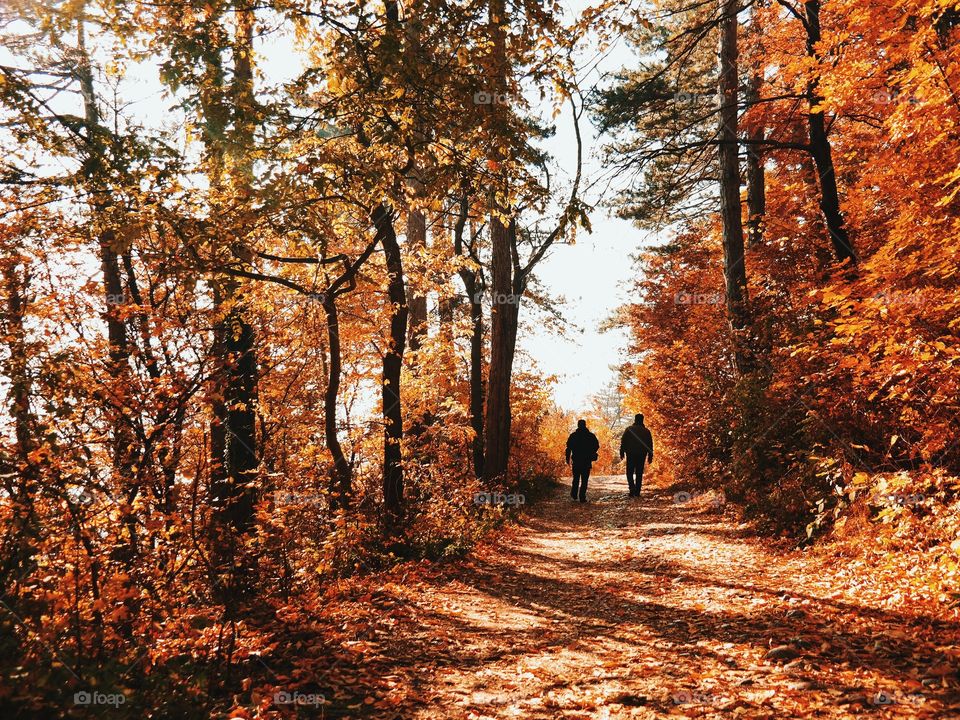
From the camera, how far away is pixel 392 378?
1007cm

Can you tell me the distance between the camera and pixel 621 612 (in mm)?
6207

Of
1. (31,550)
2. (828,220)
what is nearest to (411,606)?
(31,550)

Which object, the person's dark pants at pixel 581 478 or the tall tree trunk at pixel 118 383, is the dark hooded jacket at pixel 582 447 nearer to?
the person's dark pants at pixel 581 478

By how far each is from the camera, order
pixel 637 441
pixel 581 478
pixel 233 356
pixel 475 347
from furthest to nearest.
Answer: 1. pixel 581 478
2. pixel 637 441
3. pixel 475 347
4. pixel 233 356

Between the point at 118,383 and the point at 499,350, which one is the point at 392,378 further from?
the point at 118,383

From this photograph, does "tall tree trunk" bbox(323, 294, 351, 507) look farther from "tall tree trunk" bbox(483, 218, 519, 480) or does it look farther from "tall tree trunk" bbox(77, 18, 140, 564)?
"tall tree trunk" bbox(483, 218, 519, 480)

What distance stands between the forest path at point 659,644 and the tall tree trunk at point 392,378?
1584 millimetres

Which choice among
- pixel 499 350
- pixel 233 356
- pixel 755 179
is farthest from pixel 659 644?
pixel 755 179

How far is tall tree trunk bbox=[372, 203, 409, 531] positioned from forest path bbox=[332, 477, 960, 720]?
1.58 metres

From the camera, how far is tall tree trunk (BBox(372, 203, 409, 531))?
929 cm

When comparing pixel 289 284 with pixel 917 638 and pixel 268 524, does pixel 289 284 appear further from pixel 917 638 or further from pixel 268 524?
pixel 917 638

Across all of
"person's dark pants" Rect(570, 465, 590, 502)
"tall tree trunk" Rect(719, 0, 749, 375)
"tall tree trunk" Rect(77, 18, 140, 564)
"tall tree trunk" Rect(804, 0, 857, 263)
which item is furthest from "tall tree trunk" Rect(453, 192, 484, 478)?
"tall tree trunk" Rect(77, 18, 140, 564)

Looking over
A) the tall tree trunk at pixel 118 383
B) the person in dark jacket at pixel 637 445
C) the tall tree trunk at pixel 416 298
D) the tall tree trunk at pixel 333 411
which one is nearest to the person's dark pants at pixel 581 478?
the person in dark jacket at pixel 637 445

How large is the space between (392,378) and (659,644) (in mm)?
6114
